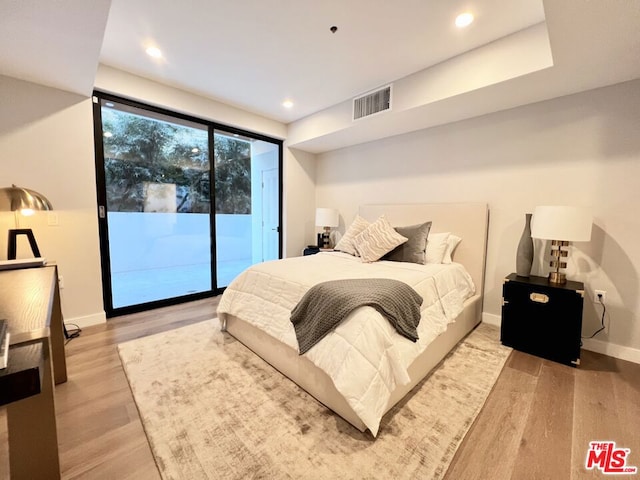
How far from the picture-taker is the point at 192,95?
3.34m

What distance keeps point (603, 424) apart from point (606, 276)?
1401 millimetres

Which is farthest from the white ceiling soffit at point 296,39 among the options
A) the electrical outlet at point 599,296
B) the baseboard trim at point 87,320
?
the baseboard trim at point 87,320

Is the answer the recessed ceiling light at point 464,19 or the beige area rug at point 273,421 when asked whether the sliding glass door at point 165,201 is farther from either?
the recessed ceiling light at point 464,19

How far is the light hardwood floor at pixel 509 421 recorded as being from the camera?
1.30 metres

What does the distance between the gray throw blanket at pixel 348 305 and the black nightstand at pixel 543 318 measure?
118 centimetres

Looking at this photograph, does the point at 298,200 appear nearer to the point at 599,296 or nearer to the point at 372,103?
the point at 372,103

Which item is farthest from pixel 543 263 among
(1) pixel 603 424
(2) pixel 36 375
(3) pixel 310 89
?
(2) pixel 36 375

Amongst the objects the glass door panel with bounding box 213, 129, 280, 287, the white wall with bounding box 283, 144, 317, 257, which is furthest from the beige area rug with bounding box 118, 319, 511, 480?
the white wall with bounding box 283, 144, 317, 257

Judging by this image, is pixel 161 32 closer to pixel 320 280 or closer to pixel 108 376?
pixel 320 280

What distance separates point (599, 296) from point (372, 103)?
292 cm

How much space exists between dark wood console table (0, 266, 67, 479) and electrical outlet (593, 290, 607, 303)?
3616mm

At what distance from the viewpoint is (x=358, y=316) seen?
1526mm

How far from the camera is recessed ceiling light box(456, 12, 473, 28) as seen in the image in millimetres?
1978

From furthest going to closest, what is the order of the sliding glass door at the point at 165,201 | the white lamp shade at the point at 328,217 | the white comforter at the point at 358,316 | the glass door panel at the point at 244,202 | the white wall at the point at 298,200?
1. the white wall at the point at 298,200
2. the white lamp shade at the point at 328,217
3. the glass door panel at the point at 244,202
4. the sliding glass door at the point at 165,201
5. the white comforter at the point at 358,316
